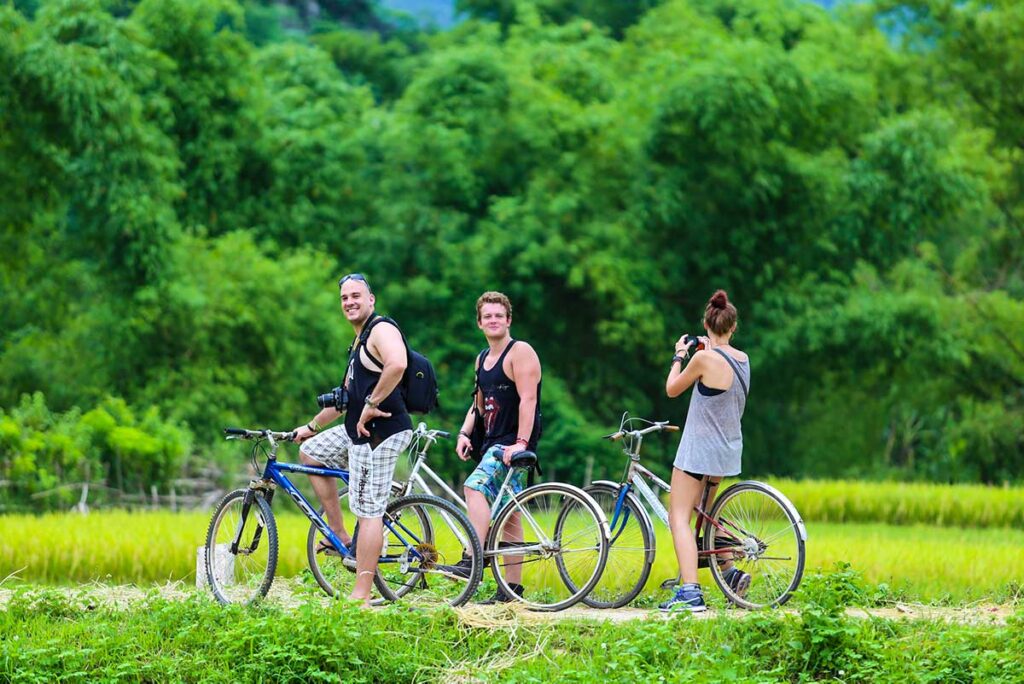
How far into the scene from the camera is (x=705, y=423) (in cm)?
868

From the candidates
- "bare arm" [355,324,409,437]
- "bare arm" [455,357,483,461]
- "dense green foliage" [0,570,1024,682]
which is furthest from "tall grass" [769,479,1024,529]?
"bare arm" [355,324,409,437]

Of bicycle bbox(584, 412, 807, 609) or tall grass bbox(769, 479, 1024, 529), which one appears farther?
tall grass bbox(769, 479, 1024, 529)

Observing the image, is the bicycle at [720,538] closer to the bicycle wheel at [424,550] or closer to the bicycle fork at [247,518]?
the bicycle wheel at [424,550]

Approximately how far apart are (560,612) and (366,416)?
1489 millimetres

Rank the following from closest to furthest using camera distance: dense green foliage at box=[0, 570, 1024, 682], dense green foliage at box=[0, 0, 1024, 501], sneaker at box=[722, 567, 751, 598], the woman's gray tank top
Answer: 1. dense green foliage at box=[0, 570, 1024, 682]
2. the woman's gray tank top
3. sneaker at box=[722, 567, 751, 598]
4. dense green foliage at box=[0, 0, 1024, 501]

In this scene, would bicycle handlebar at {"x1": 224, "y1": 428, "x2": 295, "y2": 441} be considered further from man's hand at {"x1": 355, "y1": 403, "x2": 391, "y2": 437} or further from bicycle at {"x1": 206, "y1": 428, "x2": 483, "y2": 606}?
man's hand at {"x1": 355, "y1": 403, "x2": 391, "y2": 437}

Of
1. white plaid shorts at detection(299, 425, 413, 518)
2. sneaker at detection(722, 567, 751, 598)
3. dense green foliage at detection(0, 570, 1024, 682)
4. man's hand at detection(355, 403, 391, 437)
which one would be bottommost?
dense green foliage at detection(0, 570, 1024, 682)

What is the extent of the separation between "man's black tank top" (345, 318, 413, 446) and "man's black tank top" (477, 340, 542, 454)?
501 mm

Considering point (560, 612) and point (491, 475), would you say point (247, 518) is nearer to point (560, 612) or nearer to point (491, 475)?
point (491, 475)

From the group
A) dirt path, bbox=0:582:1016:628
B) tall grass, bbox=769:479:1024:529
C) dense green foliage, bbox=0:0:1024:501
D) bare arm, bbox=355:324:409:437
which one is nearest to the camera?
bare arm, bbox=355:324:409:437

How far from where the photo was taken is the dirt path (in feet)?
27.6

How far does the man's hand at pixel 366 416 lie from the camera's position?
8.38 m

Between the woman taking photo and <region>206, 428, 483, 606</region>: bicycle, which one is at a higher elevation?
the woman taking photo

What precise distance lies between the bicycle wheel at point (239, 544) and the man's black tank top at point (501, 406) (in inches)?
51.9
